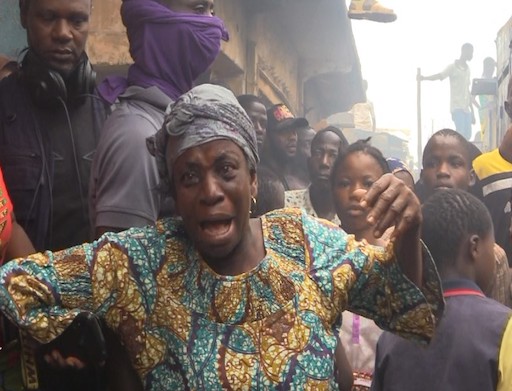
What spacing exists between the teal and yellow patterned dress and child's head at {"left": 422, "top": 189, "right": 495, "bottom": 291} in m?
0.73

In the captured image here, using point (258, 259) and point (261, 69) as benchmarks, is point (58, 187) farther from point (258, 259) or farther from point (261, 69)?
point (261, 69)

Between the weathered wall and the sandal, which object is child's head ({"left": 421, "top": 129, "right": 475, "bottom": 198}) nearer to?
the weathered wall

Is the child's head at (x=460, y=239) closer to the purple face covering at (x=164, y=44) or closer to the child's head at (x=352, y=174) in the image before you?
the purple face covering at (x=164, y=44)

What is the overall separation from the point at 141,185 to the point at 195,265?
0.50m

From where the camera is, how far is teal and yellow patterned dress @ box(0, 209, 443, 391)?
207cm

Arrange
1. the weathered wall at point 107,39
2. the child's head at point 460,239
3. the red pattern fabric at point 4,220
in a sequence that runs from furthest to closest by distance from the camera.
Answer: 1. the weathered wall at point 107,39
2. the child's head at point 460,239
3. the red pattern fabric at point 4,220

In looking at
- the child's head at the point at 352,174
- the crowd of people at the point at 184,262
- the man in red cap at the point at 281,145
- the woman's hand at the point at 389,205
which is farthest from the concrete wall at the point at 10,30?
the woman's hand at the point at 389,205

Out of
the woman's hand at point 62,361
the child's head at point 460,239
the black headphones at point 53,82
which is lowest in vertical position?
the child's head at point 460,239

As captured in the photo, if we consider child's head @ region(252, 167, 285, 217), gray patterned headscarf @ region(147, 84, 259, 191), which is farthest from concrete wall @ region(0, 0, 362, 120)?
gray patterned headscarf @ region(147, 84, 259, 191)

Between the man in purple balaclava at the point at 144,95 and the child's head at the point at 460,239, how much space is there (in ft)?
3.20

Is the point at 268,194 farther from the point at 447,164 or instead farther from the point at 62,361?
the point at 62,361

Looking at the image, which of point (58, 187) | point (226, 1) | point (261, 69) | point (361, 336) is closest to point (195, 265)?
point (58, 187)

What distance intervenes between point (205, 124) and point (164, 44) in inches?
36.9

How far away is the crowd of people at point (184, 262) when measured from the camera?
2.08 meters
